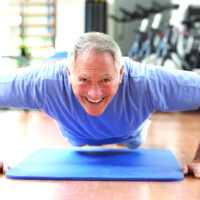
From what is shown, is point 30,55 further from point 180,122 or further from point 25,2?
point 180,122

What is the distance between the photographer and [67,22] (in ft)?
19.2

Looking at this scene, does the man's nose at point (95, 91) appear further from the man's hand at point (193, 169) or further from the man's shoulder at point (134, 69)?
the man's hand at point (193, 169)

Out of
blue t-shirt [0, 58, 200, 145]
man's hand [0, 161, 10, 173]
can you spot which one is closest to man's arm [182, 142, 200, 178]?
blue t-shirt [0, 58, 200, 145]

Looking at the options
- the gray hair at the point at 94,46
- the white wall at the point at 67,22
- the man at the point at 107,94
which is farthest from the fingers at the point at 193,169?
the white wall at the point at 67,22

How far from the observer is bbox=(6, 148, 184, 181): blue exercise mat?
4.48 ft

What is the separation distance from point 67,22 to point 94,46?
484 centimetres

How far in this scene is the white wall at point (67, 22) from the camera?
5387 millimetres

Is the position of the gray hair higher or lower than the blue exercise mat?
higher

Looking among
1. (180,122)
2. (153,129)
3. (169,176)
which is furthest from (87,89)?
(180,122)

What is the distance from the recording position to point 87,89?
1.25m

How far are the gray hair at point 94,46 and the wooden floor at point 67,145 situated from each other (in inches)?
19.7

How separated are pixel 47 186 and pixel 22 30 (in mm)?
4615

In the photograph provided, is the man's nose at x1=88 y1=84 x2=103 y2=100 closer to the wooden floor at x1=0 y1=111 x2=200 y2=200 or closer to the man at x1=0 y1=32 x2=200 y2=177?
the man at x1=0 y1=32 x2=200 y2=177

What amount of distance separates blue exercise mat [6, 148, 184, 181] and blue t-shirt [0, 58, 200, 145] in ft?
0.69
